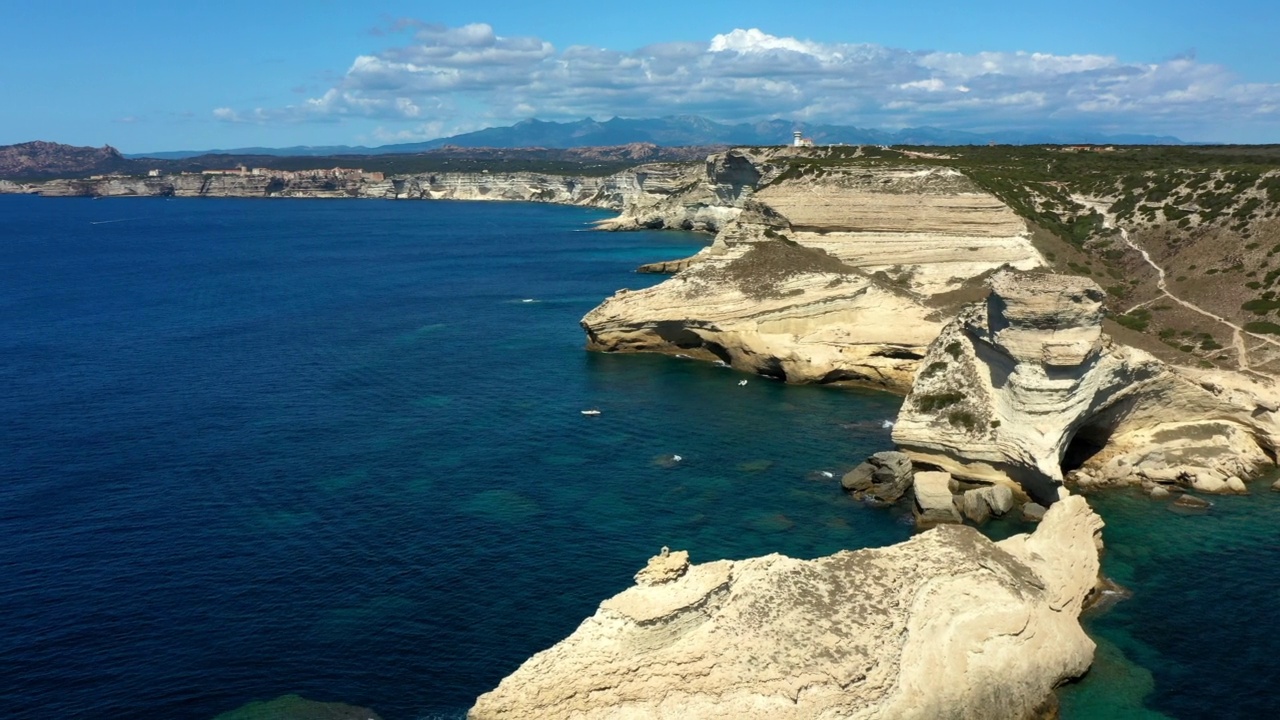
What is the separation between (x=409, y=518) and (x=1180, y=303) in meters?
47.9

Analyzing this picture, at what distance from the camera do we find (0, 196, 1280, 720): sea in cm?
2408

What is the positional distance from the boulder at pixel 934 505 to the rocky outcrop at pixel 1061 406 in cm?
283

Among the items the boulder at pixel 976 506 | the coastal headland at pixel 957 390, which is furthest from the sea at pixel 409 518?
the boulder at pixel 976 506

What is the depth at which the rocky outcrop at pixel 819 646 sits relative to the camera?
19.4 m

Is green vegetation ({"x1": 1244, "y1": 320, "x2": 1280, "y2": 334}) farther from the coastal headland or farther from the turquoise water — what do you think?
the turquoise water

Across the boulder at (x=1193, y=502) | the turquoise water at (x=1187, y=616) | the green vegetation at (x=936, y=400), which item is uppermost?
the green vegetation at (x=936, y=400)

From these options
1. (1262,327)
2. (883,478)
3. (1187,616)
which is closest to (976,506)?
(883,478)

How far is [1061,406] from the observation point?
109 feet

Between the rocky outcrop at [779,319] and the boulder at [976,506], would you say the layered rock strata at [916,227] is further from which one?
the boulder at [976,506]

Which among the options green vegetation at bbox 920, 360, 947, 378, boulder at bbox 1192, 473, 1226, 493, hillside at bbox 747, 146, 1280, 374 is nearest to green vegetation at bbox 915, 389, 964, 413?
green vegetation at bbox 920, 360, 947, 378

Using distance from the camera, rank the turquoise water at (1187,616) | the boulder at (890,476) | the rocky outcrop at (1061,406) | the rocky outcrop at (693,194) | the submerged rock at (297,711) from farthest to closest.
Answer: the rocky outcrop at (693,194)
the boulder at (890,476)
the rocky outcrop at (1061,406)
the turquoise water at (1187,616)
the submerged rock at (297,711)

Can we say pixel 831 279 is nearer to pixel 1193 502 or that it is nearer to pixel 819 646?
pixel 1193 502

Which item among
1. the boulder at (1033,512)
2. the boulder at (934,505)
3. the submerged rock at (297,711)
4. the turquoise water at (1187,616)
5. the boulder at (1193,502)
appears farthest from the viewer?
the boulder at (1193,502)

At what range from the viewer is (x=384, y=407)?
48281 millimetres
